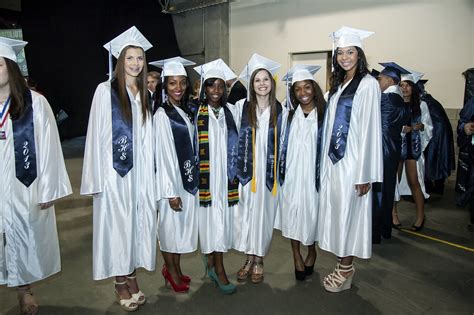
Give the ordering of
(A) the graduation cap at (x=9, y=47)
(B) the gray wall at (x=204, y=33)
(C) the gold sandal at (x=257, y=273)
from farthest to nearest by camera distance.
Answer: (B) the gray wall at (x=204, y=33)
(C) the gold sandal at (x=257, y=273)
(A) the graduation cap at (x=9, y=47)

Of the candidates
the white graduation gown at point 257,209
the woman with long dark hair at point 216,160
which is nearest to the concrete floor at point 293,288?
the woman with long dark hair at point 216,160

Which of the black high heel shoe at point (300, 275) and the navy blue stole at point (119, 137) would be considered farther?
the black high heel shoe at point (300, 275)

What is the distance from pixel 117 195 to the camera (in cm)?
235

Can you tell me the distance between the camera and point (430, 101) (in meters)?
5.57

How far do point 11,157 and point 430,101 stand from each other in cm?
551

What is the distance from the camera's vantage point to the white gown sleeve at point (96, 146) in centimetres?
229

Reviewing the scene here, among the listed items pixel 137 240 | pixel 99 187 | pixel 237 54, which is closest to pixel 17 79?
pixel 99 187

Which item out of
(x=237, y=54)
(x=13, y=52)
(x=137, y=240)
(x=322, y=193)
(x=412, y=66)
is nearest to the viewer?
(x=13, y=52)

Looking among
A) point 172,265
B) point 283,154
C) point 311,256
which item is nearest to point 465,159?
point 311,256

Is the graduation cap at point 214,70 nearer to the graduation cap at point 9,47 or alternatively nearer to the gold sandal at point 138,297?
the graduation cap at point 9,47

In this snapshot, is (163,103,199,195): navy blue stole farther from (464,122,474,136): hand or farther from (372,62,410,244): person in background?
(464,122,474,136): hand

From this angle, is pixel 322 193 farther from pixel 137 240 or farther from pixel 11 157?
pixel 11 157

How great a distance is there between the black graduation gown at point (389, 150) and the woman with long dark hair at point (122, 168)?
2.21 metres

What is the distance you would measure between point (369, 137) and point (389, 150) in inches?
47.1
